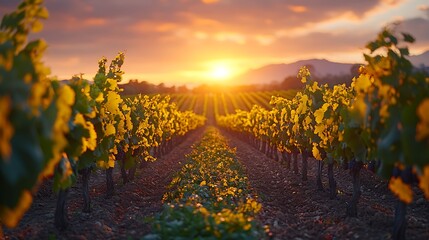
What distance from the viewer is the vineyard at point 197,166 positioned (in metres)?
5.58

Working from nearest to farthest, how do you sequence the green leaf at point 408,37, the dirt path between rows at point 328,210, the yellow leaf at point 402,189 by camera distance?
1. the yellow leaf at point 402,189
2. the green leaf at point 408,37
3. the dirt path between rows at point 328,210

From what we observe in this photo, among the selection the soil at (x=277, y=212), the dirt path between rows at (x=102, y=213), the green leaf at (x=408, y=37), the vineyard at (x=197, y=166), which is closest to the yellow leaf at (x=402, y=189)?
the vineyard at (x=197, y=166)

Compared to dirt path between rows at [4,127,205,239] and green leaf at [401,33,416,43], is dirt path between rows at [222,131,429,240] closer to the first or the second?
dirt path between rows at [4,127,205,239]

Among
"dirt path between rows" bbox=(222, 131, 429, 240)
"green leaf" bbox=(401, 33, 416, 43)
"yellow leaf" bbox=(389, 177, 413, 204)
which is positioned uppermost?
"green leaf" bbox=(401, 33, 416, 43)

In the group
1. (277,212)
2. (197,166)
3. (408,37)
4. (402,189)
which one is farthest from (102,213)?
(408,37)

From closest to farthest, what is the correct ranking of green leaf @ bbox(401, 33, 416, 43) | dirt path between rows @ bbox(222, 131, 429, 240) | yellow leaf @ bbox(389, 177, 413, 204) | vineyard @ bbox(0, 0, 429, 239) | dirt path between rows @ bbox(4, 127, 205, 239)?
vineyard @ bbox(0, 0, 429, 239) < yellow leaf @ bbox(389, 177, 413, 204) < green leaf @ bbox(401, 33, 416, 43) < dirt path between rows @ bbox(4, 127, 205, 239) < dirt path between rows @ bbox(222, 131, 429, 240)

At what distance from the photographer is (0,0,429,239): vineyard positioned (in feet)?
18.3

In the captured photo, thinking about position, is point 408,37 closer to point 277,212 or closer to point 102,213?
point 277,212

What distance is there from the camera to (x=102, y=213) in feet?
42.6

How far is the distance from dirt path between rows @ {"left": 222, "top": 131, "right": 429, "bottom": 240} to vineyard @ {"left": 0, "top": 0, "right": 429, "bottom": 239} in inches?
1.9

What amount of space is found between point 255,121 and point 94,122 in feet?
86.7

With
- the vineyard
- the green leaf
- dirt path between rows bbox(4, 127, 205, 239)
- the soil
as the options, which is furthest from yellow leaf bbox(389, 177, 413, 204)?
dirt path between rows bbox(4, 127, 205, 239)

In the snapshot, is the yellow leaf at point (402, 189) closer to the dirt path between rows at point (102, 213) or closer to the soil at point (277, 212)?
the soil at point (277, 212)

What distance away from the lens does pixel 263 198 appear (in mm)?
15188
